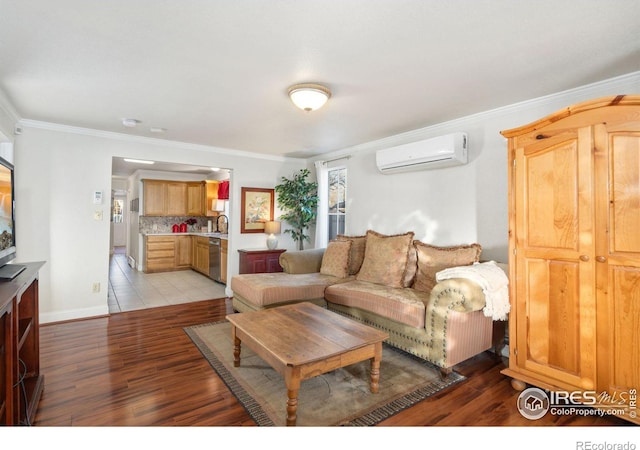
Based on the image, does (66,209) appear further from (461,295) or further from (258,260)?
(461,295)

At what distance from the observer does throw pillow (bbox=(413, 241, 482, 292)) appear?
303cm

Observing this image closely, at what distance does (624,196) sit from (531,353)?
3.82ft

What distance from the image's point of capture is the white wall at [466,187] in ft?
9.25

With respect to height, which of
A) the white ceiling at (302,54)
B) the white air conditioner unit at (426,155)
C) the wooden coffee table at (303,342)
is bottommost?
the wooden coffee table at (303,342)

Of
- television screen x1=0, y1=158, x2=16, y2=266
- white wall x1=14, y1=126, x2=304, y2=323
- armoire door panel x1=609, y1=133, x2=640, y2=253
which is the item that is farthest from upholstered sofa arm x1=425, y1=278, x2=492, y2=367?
white wall x1=14, y1=126, x2=304, y2=323

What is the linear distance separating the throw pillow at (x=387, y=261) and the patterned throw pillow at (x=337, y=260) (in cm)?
24

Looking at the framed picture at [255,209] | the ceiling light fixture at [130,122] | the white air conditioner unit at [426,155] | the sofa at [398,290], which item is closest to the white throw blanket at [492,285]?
the sofa at [398,290]

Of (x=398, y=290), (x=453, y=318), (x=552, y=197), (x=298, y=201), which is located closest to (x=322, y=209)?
(x=298, y=201)

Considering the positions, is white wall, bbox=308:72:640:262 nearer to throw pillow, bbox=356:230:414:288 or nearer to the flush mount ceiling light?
throw pillow, bbox=356:230:414:288

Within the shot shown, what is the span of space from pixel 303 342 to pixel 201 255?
523cm

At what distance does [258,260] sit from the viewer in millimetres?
4949

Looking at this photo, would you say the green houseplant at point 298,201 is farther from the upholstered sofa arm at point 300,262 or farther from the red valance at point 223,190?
the red valance at point 223,190

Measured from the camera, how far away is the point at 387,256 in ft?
11.8

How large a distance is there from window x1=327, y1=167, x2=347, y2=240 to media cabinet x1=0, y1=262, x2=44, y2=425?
12.0 feet
